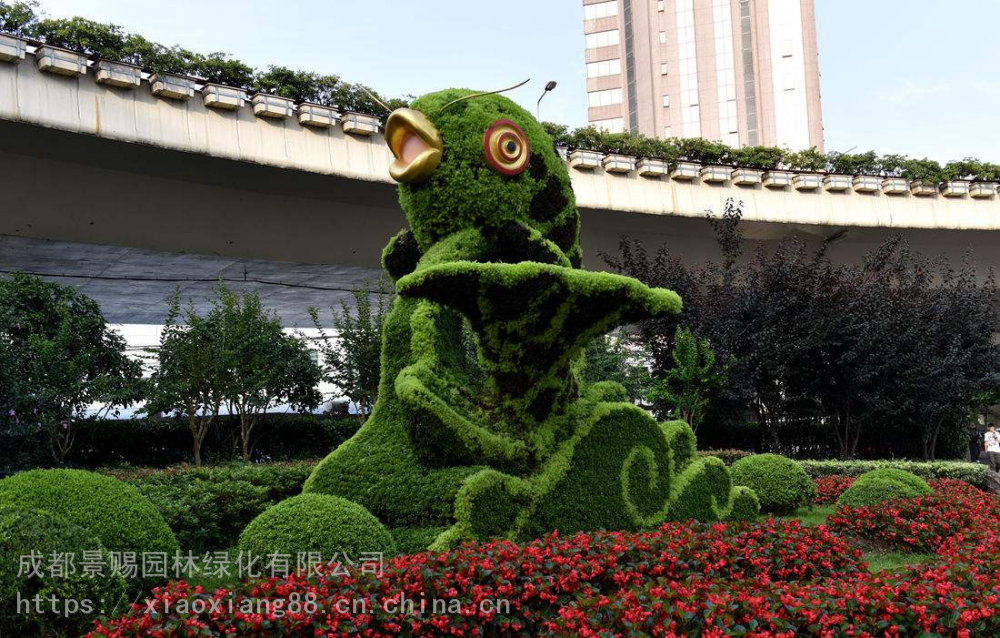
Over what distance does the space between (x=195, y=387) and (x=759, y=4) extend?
1690 inches

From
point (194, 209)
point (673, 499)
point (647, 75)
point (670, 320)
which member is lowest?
point (673, 499)

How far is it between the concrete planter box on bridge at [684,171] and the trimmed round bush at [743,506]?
11.4 meters

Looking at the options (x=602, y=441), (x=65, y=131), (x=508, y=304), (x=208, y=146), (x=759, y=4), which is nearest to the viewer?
(x=508, y=304)

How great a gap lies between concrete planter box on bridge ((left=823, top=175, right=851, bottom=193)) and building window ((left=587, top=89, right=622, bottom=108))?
122 feet

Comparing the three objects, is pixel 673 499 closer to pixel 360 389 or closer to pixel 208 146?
pixel 360 389

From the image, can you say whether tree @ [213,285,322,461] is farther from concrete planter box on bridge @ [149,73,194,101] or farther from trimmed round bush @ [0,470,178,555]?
trimmed round bush @ [0,470,178,555]

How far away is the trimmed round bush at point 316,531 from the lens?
524 centimetres

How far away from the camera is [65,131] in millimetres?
12219

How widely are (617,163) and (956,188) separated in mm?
8750

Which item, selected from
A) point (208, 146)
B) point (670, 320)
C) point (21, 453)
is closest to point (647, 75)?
point (670, 320)

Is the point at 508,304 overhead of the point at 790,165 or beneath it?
beneath

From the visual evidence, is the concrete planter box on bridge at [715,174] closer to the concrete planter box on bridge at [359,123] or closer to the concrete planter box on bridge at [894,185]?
the concrete planter box on bridge at [894,185]

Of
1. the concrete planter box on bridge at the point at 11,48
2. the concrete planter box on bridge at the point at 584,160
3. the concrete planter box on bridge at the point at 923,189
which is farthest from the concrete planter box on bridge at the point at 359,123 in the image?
the concrete planter box on bridge at the point at 923,189

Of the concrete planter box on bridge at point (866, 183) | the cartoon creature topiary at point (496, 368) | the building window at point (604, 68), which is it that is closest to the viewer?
the cartoon creature topiary at point (496, 368)
